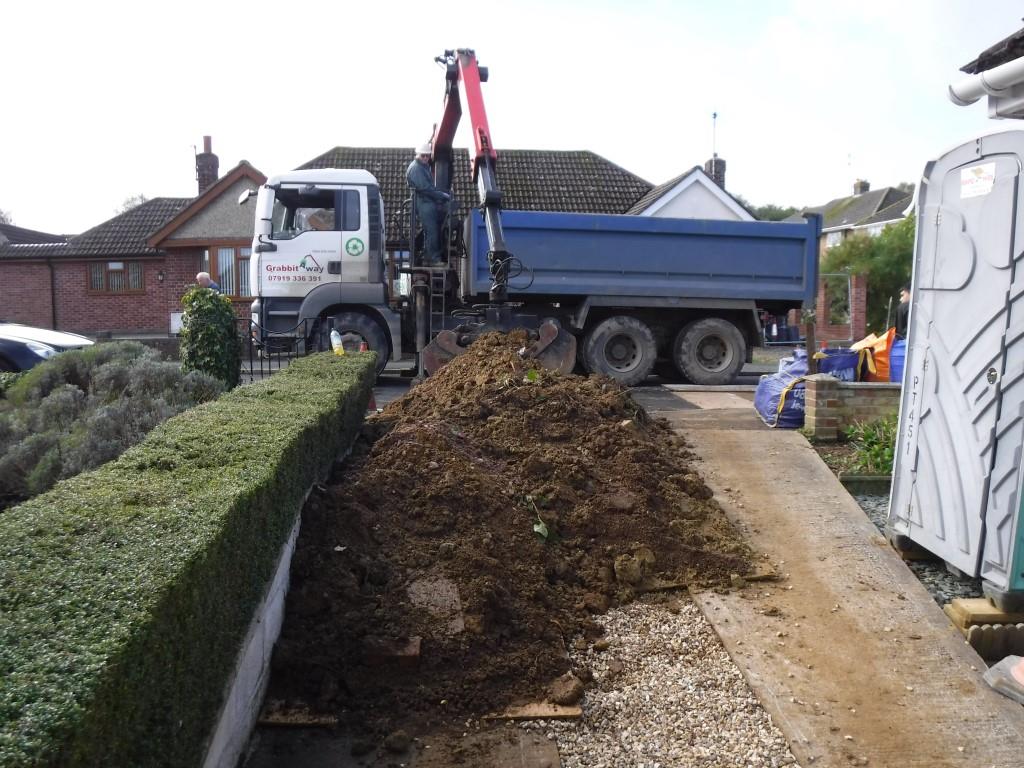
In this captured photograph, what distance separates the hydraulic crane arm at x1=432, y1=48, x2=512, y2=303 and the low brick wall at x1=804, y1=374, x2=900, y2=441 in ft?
13.9

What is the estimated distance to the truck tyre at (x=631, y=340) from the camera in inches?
463

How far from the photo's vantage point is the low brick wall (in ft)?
24.2

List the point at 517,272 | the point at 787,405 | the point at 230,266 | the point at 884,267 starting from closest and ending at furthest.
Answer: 1. the point at 787,405
2. the point at 517,272
3. the point at 230,266
4. the point at 884,267

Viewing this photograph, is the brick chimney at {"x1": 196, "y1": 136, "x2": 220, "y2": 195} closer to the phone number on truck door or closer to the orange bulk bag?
the phone number on truck door

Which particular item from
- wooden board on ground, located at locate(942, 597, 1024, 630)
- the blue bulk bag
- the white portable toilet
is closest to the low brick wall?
the blue bulk bag

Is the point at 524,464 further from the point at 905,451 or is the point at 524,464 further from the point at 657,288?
the point at 657,288

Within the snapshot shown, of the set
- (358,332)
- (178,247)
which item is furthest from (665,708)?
(178,247)

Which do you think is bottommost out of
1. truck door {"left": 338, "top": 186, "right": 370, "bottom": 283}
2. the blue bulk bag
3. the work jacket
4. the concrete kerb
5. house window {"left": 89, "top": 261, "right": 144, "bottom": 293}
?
the concrete kerb

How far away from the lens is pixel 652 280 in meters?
11.7

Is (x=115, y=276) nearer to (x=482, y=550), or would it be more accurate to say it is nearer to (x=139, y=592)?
(x=482, y=550)

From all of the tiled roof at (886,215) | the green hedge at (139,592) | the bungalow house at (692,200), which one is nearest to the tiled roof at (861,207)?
the tiled roof at (886,215)

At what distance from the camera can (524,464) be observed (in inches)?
223

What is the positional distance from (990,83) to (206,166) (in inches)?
1094

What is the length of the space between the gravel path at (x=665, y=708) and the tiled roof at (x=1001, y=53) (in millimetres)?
9339
